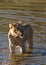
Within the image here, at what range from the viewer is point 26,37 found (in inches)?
449

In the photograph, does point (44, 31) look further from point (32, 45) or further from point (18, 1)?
point (18, 1)

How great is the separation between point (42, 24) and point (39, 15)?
7.19 ft

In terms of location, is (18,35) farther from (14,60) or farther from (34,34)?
(34,34)

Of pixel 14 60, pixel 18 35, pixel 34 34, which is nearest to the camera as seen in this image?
pixel 14 60

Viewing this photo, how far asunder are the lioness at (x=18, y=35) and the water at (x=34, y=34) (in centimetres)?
36

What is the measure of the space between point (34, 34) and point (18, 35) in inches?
112

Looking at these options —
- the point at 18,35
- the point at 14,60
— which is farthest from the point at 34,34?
the point at 14,60

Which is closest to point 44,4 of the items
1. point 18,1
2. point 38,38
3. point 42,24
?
point 18,1

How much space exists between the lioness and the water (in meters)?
0.36

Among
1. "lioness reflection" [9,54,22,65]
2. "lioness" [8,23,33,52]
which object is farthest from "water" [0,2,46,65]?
"lioness" [8,23,33,52]

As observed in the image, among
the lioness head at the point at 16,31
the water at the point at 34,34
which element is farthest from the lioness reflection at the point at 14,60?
the lioness head at the point at 16,31

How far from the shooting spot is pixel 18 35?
10.8 m

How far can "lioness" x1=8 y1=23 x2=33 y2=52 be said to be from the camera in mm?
10828

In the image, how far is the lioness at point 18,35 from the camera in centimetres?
1083
